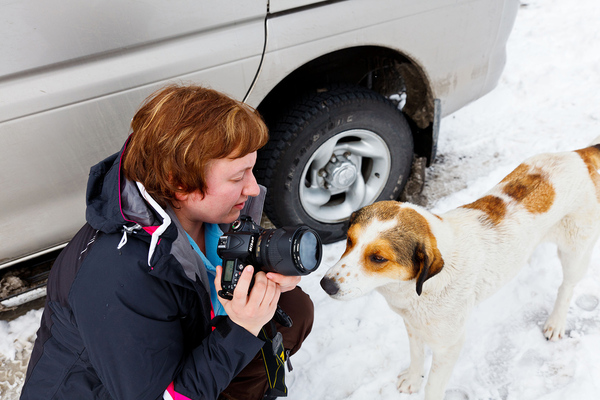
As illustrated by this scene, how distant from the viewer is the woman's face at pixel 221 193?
1455 millimetres

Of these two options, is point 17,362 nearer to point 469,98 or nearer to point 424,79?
point 424,79

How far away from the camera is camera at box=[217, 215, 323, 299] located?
4.25 feet

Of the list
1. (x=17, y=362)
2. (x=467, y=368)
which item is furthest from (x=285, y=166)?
(x=17, y=362)

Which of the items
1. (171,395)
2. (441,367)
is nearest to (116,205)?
(171,395)

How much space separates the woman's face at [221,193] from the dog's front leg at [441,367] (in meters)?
1.17

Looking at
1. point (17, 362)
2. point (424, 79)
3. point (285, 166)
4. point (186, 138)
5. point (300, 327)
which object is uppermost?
point (186, 138)

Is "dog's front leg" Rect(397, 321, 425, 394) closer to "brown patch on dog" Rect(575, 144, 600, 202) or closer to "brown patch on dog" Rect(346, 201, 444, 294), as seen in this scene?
"brown patch on dog" Rect(346, 201, 444, 294)

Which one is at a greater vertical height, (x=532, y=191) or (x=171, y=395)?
(x=532, y=191)

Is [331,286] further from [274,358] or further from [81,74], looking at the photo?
[81,74]

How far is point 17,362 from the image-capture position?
2459mm

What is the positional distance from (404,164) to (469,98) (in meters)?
0.72

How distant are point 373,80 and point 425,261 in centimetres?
201

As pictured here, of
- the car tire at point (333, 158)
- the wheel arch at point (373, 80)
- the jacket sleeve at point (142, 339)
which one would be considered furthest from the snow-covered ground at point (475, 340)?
the jacket sleeve at point (142, 339)

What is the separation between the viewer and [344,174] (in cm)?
278
